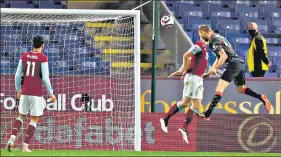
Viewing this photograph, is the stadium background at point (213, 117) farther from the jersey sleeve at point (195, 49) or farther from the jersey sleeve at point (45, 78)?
the jersey sleeve at point (45, 78)

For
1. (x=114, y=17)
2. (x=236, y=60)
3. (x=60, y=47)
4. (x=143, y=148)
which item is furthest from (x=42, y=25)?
(x=236, y=60)

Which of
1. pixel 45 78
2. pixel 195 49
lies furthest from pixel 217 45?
pixel 45 78

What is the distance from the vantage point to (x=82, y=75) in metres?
20.9

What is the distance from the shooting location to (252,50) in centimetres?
1967

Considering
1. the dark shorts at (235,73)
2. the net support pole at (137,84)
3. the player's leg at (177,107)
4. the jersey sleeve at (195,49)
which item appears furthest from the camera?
the net support pole at (137,84)

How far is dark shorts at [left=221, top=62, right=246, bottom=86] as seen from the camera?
18.4m

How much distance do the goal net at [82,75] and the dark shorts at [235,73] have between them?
69.6 inches

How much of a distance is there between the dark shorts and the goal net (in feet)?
5.80

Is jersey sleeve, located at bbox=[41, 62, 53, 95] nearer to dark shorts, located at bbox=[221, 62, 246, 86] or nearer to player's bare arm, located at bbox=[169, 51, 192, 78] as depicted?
player's bare arm, located at bbox=[169, 51, 192, 78]

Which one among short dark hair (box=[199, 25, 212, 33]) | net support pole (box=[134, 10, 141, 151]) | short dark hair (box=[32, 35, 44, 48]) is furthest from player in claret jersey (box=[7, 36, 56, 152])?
net support pole (box=[134, 10, 141, 151])

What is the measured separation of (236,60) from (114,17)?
9.31 ft

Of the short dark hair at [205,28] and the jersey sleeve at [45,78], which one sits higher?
the short dark hair at [205,28]

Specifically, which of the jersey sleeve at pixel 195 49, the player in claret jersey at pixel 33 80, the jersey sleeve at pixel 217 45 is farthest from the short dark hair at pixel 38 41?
the jersey sleeve at pixel 217 45

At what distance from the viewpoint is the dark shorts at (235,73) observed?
18.4 metres
